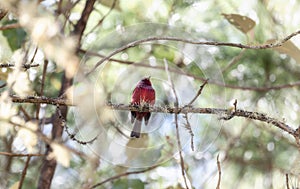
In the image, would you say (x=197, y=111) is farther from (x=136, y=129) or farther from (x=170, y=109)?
(x=136, y=129)

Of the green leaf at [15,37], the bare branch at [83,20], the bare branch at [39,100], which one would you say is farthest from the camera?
the bare branch at [83,20]

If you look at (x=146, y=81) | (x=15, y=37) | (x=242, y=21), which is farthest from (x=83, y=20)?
(x=146, y=81)

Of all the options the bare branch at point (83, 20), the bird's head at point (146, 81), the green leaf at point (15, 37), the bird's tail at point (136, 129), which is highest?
the bare branch at point (83, 20)

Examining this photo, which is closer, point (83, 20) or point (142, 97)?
point (142, 97)

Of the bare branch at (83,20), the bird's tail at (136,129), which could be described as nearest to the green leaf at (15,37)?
the bare branch at (83,20)

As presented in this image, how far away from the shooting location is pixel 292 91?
6.11 feet

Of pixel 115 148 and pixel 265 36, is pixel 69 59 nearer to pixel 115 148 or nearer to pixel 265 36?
pixel 115 148

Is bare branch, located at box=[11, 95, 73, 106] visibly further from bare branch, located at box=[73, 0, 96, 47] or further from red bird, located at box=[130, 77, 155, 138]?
bare branch, located at box=[73, 0, 96, 47]

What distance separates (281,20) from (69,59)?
56.6 inches

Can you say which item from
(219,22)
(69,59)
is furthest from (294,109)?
(69,59)

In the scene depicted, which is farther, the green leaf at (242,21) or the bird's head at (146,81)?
the green leaf at (242,21)

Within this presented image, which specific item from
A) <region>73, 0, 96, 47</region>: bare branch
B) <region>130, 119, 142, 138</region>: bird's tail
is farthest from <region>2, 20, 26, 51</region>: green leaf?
<region>130, 119, 142, 138</region>: bird's tail

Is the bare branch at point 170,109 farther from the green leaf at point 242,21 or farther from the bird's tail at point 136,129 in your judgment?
the green leaf at point 242,21

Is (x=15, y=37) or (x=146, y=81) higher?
(x=15, y=37)
